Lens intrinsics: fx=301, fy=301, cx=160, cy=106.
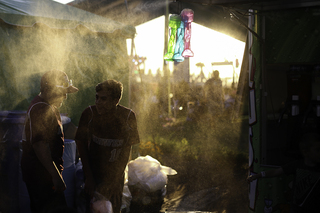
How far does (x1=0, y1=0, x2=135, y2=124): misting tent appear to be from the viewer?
17.2 feet

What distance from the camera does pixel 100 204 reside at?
2.51 metres

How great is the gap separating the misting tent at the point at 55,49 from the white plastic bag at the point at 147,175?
2087mm

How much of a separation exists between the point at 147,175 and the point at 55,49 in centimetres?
300

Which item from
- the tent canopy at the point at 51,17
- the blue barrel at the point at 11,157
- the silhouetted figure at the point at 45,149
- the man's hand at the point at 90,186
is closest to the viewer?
the silhouetted figure at the point at 45,149

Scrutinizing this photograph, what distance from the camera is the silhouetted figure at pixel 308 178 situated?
2619 mm

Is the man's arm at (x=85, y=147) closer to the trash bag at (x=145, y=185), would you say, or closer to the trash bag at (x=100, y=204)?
the trash bag at (x=100, y=204)

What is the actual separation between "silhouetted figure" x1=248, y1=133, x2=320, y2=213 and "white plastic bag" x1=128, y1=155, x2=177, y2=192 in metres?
2.12

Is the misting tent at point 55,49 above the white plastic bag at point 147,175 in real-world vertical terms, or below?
above

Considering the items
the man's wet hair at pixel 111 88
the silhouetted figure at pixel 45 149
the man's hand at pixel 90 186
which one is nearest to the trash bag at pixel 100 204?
the man's hand at pixel 90 186

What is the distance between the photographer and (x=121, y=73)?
21.2 feet

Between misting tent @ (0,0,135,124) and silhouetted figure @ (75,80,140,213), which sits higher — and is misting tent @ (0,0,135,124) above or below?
above

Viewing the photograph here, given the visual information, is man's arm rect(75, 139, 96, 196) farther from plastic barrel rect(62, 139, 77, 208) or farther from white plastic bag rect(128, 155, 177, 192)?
white plastic bag rect(128, 155, 177, 192)

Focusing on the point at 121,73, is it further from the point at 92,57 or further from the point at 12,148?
the point at 12,148

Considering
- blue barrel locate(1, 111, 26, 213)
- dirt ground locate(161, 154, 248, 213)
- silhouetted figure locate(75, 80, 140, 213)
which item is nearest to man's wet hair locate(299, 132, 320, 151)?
silhouetted figure locate(75, 80, 140, 213)
